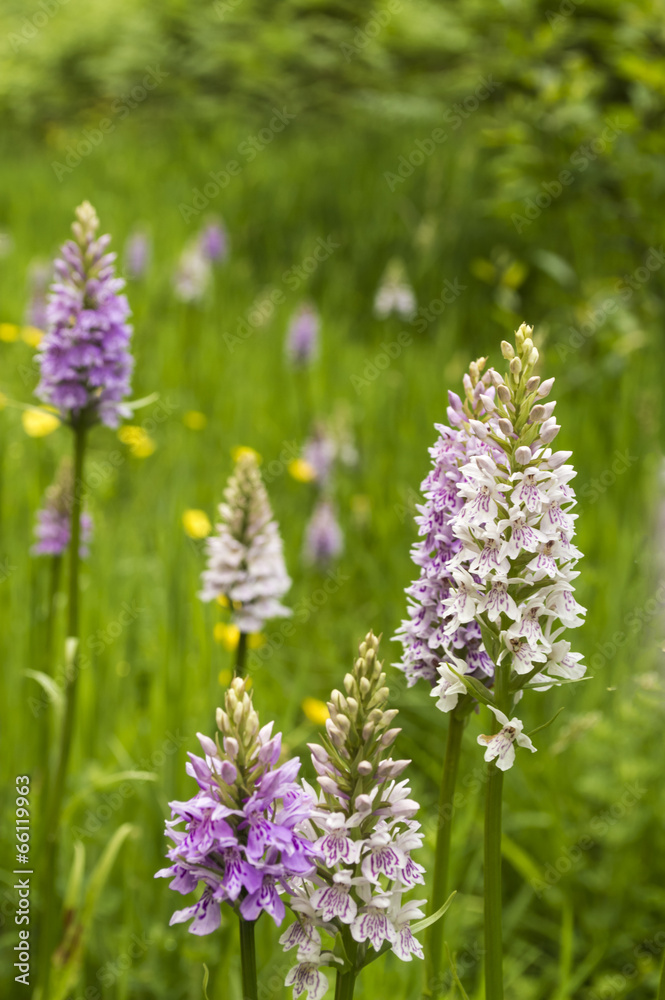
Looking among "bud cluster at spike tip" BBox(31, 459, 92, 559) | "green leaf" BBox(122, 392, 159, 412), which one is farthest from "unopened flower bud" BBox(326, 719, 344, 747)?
"bud cluster at spike tip" BBox(31, 459, 92, 559)

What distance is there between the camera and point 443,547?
1.22 meters

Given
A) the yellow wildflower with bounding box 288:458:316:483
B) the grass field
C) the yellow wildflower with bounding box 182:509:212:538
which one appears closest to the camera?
the grass field

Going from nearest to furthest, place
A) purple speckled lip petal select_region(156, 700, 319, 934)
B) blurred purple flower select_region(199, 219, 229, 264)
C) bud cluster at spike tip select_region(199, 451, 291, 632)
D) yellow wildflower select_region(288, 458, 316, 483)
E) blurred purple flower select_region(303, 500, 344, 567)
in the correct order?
purple speckled lip petal select_region(156, 700, 319, 934) < bud cluster at spike tip select_region(199, 451, 291, 632) < blurred purple flower select_region(303, 500, 344, 567) < yellow wildflower select_region(288, 458, 316, 483) < blurred purple flower select_region(199, 219, 229, 264)

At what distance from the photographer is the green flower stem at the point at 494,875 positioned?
104 cm

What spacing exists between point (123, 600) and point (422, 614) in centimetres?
230

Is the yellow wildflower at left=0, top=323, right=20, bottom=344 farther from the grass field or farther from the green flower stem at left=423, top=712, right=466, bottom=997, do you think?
the green flower stem at left=423, top=712, right=466, bottom=997

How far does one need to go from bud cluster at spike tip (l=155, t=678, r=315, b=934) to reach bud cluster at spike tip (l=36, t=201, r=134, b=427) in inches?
45.8

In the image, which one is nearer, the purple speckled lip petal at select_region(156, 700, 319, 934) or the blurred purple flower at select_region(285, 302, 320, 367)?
the purple speckled lip petal at select_region(156, 700, 319, 934)

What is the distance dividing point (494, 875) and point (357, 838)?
0.16 m

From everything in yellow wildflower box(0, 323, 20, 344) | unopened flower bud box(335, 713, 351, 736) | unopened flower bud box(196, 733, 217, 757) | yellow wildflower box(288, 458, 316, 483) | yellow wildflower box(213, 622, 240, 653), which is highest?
yellow wildflower box(0, 323, 20, 344)

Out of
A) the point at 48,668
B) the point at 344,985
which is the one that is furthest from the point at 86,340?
the point at 344,985

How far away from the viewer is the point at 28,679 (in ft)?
9.25

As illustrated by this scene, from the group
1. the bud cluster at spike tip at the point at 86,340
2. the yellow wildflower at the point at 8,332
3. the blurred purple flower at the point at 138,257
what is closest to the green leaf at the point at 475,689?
the bud cluster at spike tip at the point at 86,340

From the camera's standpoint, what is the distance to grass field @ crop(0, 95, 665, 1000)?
248cm
